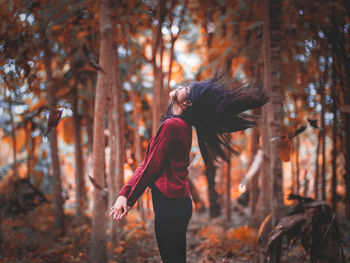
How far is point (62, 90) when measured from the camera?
19.4 feet

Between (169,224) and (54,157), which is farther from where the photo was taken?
(54,157)

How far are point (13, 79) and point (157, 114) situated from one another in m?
1.74

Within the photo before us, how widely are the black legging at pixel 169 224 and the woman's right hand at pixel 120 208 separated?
0.79 feet

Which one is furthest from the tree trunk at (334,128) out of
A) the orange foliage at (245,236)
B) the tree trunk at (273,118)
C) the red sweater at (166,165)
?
the red sweater at (166,165)

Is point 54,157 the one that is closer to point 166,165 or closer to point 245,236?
point 245,236

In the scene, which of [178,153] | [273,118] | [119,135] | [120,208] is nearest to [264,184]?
[273,118]

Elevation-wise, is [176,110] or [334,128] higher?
[334,128]

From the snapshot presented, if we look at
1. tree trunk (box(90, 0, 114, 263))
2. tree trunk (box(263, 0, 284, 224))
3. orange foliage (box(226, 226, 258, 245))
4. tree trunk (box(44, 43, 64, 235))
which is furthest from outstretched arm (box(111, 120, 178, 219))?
tree trunk (box(44, 43, 64, 235))

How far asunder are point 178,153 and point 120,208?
1.80 ft

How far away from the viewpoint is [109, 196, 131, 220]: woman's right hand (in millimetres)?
1689

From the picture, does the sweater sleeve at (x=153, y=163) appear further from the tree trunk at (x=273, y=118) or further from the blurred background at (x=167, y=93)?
the tree trunk at (x=273, y=118)

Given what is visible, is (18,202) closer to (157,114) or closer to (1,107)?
(1,107)

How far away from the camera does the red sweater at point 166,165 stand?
179 cm

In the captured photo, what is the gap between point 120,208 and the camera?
170 cm
